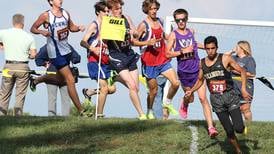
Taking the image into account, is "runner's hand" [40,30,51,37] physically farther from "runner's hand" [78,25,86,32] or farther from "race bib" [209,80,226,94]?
"race bib" [209,80,226,94]

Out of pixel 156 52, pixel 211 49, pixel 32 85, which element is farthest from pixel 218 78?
pixel 32 85

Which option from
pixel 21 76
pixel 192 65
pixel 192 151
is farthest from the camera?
pixel 21 76

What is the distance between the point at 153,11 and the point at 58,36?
1797 millimetres

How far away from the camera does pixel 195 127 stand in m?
12.7

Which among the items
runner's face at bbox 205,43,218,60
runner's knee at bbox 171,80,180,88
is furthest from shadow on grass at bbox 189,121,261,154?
runner's knee at bbox 171,80,180,88

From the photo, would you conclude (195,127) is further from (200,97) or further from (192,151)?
(192,151)

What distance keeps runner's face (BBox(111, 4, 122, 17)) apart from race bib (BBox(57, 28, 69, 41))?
0.94 meters

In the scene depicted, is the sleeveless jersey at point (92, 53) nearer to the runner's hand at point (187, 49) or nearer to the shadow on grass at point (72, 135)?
the shadow on grass at point (72, 135)

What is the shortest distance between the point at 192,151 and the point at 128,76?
2.82 meters

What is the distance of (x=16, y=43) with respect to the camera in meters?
14.8

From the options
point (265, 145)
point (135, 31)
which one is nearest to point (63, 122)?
point (135, 31)

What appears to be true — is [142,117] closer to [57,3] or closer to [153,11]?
[153,11]

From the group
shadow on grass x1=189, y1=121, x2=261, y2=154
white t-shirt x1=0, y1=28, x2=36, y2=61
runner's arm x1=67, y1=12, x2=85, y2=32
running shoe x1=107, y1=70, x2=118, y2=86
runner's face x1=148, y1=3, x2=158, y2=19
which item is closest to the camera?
shadow on grass x1=189, y1=121, x2=261, y2=154

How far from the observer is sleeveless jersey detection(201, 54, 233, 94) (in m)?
10.9
